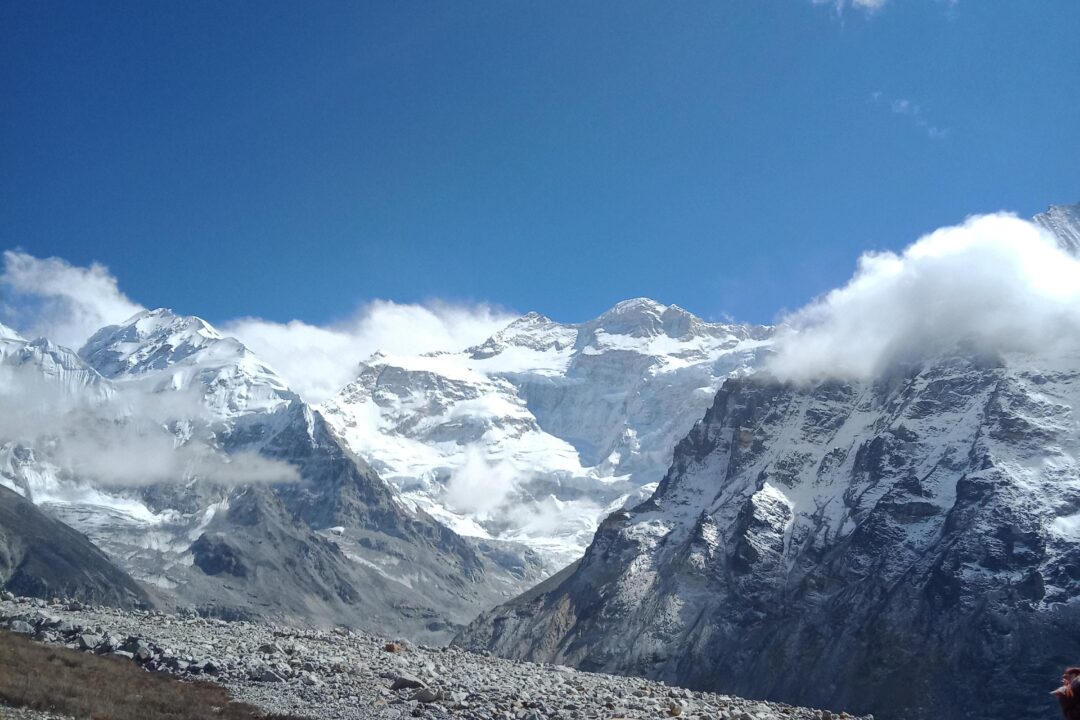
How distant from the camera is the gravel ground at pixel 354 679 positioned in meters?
46.7

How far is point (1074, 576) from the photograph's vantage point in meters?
169

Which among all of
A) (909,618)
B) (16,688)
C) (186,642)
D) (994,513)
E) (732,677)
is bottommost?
Result: (16,688)

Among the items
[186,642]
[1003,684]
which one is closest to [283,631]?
[186,642]

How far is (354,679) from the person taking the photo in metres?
52.3

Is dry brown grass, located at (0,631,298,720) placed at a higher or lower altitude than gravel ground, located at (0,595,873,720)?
lower

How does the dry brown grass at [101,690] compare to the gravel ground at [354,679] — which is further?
the gravel ground at [354,679]

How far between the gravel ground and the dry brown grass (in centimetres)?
204

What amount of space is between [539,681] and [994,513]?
152 meters

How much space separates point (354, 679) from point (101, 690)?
12510 mm

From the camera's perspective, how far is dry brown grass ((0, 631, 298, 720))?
40156 millimetres

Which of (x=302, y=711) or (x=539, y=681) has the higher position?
(x=539, y=681)

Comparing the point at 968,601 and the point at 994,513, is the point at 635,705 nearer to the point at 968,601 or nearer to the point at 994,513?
the point at 968,601

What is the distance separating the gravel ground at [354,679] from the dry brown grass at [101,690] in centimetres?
204

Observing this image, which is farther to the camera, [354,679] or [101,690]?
Answer: [354,679]
